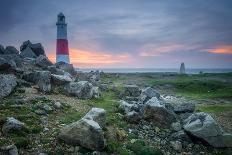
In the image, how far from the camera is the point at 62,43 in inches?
2783

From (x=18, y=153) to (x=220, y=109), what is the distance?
30346 mm

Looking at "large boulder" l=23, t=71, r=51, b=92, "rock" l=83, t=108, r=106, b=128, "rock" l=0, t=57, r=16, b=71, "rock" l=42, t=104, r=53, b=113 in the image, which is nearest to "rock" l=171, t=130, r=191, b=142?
"rock" l=83, t=108, r=106, b=128

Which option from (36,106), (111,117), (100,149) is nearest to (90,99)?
(111,117)

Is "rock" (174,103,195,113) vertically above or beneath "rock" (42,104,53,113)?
beneath

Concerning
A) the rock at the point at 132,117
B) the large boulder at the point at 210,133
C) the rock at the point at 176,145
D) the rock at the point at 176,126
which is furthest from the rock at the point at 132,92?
the rock at the point at 176,145

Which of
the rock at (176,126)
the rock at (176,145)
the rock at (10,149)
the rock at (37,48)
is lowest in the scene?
the rock at (176,145)

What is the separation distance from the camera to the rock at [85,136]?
18984mm

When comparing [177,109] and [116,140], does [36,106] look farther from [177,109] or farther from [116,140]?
[177,109]

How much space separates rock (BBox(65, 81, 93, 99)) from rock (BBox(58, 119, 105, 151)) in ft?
45.7

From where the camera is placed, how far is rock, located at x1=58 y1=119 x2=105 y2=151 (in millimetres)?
18984

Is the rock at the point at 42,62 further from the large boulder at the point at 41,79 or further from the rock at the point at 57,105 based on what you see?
the rock at the point at 57,105

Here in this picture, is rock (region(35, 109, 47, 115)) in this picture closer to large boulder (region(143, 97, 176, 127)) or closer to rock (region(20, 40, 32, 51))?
large boulder (region(143, 97, 176, 127))

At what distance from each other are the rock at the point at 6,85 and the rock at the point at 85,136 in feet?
32.7

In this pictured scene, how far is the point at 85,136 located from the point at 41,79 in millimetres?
15142
